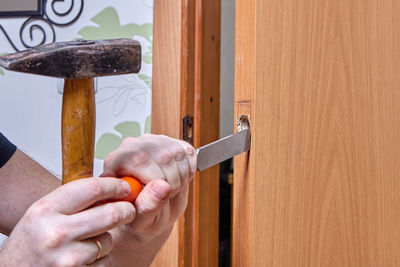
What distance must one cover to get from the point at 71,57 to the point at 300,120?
0.30 m

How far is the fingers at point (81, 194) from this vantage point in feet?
1.14

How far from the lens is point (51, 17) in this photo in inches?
37.8

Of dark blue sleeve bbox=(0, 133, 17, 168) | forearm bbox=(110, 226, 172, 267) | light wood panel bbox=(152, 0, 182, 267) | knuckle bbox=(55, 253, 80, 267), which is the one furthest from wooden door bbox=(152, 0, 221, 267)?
knuckle bbox=(55, 253, 80, 267)

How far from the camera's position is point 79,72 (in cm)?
36

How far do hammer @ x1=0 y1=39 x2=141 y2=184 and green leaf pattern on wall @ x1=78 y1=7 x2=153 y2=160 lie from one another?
0.56 m

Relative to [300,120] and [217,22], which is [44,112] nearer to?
[217,22]

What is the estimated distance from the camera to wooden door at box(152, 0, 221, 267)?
2.66 feet

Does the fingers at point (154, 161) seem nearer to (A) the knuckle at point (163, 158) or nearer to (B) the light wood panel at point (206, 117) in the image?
(A) the knuckle at point (163, 158)

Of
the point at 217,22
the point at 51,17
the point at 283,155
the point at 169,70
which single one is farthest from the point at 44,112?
the point at 283,155

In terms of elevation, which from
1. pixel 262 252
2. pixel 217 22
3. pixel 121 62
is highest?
pixel 217 22

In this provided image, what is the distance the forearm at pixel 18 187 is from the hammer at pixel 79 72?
Answer: 408 mm

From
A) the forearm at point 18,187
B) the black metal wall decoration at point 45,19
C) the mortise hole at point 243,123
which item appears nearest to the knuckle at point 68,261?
the mortise hole at point 243,123

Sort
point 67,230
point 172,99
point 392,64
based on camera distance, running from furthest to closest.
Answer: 1. point 172,99
2. point 392,64
3. point 67,230

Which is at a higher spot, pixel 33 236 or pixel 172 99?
pixel 172 99
